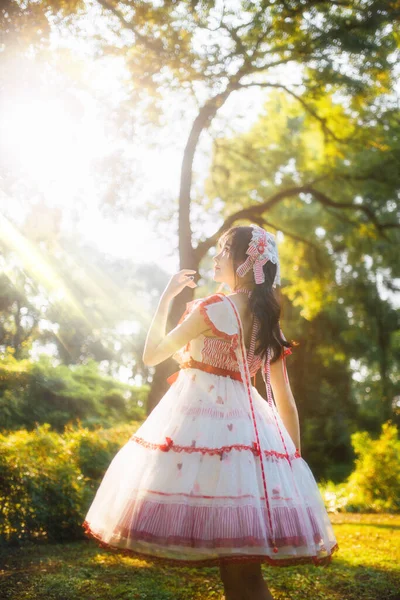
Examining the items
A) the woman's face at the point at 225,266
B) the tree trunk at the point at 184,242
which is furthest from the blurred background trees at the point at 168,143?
the woman's face at the point at 225,266

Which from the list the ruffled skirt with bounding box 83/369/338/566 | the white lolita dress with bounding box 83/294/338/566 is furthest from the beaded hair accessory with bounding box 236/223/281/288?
the ruffled skirt with bounding box 83/369/338/566

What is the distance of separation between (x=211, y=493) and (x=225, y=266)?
128 centimetres

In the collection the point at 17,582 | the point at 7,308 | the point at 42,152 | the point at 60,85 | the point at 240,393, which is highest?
the point at 60,85

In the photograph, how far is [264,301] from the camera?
2939mm

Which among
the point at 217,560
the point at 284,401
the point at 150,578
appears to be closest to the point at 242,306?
the point at 284,401

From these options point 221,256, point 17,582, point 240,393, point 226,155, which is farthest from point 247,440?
point 226,155

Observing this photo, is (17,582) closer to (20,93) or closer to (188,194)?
(20,93)

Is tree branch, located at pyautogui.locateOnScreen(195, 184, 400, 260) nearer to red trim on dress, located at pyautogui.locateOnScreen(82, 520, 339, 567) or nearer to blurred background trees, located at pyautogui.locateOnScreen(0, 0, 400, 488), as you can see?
blurred background trees, located at pyautogui.locateOnScreen(0, 0, 400, 488)

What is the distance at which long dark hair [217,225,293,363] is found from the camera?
2.94 metres

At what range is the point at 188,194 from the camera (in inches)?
398

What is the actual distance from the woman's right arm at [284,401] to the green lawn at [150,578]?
213cm

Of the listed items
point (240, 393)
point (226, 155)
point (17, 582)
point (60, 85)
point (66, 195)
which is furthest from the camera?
point (226, 155)

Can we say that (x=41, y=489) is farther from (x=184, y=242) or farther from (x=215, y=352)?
(x=184, y=242)

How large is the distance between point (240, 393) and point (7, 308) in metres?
6.95
